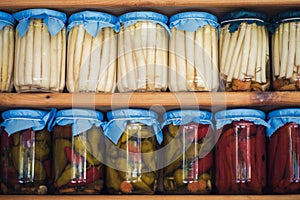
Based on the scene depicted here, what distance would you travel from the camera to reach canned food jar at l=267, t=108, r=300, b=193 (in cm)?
147

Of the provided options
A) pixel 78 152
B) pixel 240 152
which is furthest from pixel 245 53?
pixel 78 152

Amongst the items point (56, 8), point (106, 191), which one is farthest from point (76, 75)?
point (106, 191)

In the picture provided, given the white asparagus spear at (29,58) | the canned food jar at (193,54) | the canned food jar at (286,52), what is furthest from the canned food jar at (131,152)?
the canned food jar at (286,52)

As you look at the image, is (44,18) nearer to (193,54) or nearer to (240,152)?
(193,54)

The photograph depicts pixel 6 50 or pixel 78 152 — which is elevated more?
pixel 6 50

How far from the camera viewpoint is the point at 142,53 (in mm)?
1501

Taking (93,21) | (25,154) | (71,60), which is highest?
(93,21)

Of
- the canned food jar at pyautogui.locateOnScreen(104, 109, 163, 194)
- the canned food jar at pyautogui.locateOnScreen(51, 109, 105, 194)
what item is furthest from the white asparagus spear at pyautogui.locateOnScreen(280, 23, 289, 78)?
the canned food jar at pyautogui.locateOnScreen(51, 109, 105, 194)

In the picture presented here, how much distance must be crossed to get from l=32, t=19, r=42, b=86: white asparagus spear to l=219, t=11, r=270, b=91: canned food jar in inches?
18.9

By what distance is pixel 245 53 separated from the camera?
1500 mm

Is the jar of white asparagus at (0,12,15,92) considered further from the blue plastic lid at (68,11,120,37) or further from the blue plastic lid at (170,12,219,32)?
the blue plastic lid at (170,12,219,32)

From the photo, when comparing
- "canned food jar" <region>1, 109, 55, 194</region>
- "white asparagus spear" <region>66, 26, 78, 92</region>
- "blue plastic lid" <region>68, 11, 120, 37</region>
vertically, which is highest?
"blue plastic lid" <region>68, 11, 120, 37</region>

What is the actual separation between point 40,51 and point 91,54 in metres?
0.13

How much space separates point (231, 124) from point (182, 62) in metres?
0.21
